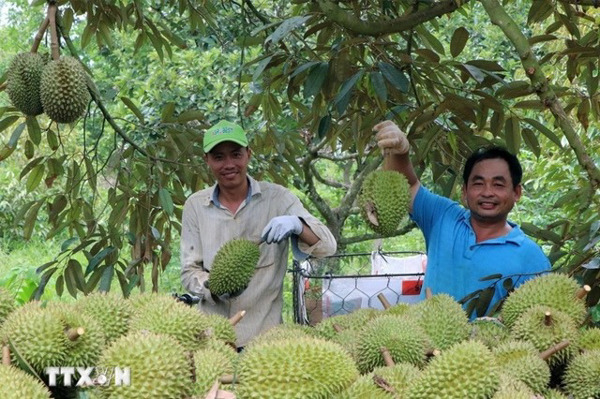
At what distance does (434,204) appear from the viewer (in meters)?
2.36

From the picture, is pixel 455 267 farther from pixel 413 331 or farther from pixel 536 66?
pixel 413 331


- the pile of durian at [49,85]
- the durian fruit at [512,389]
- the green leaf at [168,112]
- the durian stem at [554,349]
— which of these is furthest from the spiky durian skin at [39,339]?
the green leaf at [168,112]

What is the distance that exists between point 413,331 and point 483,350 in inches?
7.2

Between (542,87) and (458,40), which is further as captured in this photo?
(458,40)

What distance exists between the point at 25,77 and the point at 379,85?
2.90 feet

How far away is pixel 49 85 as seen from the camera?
1969 mm

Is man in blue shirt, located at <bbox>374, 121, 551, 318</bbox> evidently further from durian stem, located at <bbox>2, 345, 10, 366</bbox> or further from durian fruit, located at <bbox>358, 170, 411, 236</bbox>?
durian stem, located at <bbox>2, 345, 10, 366</bbox>

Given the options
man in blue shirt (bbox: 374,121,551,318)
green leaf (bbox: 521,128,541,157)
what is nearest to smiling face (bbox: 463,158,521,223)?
man in blue shirt (bbox: 374,121,551,318)

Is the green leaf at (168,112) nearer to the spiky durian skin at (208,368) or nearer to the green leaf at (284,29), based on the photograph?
the green leaf at (284,29)

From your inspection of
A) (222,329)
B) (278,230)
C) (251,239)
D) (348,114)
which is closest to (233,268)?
(278,230)

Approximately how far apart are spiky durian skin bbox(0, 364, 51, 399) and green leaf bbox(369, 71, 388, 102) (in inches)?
50.1

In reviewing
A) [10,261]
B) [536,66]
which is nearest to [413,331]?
[536,66]

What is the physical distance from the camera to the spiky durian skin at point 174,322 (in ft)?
3.57

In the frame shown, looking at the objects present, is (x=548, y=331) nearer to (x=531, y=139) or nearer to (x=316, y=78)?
(x=316, y=78)
